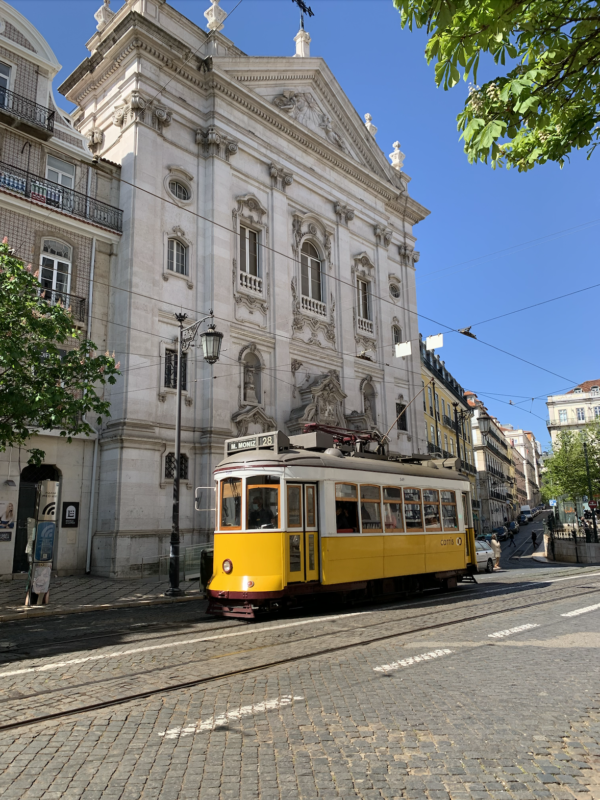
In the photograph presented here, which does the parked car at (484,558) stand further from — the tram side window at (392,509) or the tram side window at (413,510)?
the tram side window at (392,509)

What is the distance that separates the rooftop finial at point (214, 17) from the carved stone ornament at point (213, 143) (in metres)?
4.97

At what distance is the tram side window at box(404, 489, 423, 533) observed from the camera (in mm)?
14398

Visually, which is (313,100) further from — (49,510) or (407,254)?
(49,510)

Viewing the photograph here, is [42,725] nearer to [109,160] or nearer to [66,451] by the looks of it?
[66,451]

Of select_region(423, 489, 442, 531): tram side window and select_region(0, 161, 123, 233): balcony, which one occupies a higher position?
select_region(0, 161, 123, 233): balcony

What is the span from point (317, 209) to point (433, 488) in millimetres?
18754

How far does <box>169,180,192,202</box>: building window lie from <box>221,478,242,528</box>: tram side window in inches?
604

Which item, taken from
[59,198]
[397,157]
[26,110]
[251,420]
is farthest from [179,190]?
[397,157]

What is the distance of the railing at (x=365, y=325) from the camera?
31.4 meters

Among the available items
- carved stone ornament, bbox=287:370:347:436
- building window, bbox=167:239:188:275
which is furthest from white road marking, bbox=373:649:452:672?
building window, bbox=167:239:188:275

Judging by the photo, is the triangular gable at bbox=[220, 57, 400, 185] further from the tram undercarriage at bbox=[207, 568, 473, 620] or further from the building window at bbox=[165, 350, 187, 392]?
the tram undercarriage at bbox=[207, 568, 473, 620]

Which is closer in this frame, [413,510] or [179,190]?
[413,510]

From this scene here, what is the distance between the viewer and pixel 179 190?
2441 cm

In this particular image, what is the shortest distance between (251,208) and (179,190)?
3364 millimetres
